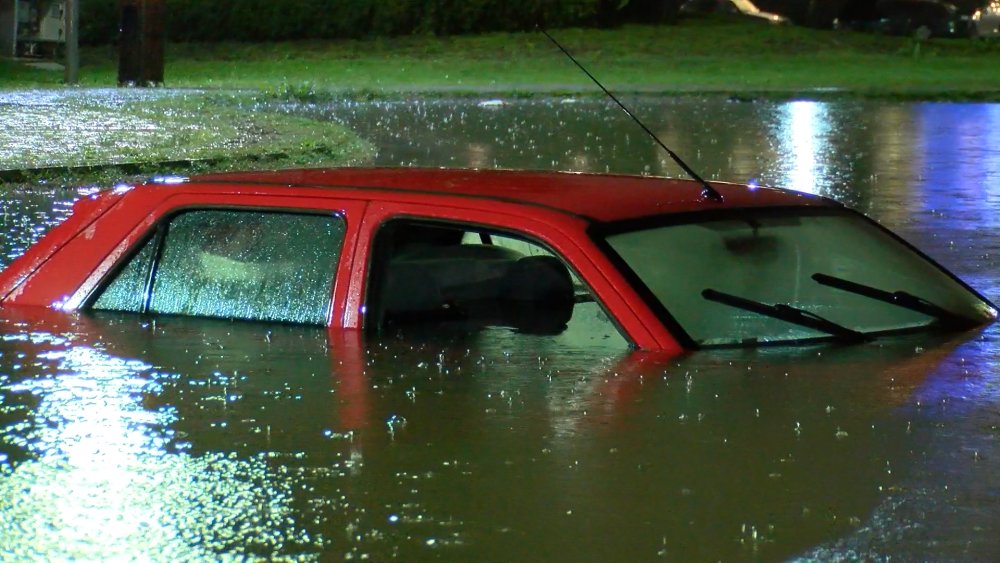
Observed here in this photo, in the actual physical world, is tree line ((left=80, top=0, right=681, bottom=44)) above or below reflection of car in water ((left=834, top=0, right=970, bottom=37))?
below

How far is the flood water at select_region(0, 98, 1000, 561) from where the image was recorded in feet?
14.5

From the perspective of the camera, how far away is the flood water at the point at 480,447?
14.5 ft

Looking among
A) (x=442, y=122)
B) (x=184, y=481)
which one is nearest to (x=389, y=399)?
(x=184, y=481)

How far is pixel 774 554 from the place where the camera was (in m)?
4.23

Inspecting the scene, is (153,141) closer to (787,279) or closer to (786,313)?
(787,279)

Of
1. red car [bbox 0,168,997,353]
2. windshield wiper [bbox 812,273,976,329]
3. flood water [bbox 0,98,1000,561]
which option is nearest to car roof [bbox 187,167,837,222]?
red car [bbox 0,168,997,353]

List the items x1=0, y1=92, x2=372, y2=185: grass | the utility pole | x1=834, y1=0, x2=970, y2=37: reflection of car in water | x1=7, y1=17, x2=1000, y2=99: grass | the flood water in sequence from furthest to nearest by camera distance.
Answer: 1. x1=834, y1=0, x2=970, y2=37: reflection of car in water
2. x1=7, y1=17, x2=1000, y2=99: grass
3. the utility pole
4. x1=0, y1=92, x2=372, y2=185: grass
5. the flood water

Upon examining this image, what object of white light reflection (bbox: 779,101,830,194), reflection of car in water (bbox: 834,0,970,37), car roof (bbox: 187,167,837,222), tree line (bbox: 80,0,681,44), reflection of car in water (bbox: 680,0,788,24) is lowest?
tree line (bbox: 80,0,681,44)

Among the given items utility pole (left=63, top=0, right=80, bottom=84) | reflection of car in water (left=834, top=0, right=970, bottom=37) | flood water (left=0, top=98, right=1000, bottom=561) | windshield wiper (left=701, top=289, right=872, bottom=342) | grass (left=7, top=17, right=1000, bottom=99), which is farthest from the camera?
reflection of car in water (left=834, top=0, right=970, bottom=37)

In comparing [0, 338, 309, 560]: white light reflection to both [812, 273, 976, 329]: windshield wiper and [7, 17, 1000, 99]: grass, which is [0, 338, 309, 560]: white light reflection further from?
[7, 17, 1000, 99]: grass

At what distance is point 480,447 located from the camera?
5.27 metres

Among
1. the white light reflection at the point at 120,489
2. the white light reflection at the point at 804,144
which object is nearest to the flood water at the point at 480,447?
the white light reflection at the point at 120,489

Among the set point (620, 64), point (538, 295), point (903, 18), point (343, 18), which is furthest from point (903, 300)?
point (903, 18)

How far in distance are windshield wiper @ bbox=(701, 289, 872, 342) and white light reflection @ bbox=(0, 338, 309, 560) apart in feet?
4.99
